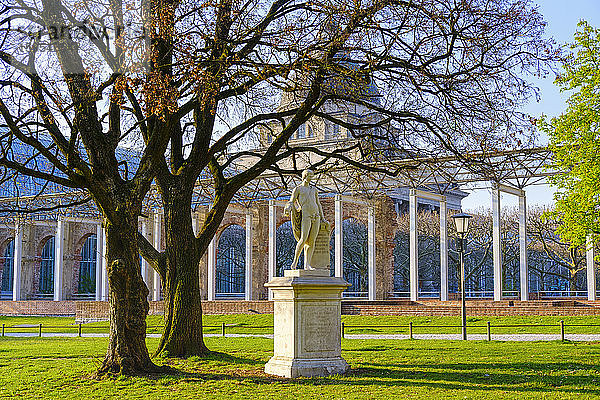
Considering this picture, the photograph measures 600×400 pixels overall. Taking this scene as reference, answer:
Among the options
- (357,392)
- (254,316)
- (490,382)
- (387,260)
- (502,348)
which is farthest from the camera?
(387,260)

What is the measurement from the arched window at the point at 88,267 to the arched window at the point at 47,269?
8.57 feet

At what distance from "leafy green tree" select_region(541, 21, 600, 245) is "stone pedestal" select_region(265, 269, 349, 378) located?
10017 mm

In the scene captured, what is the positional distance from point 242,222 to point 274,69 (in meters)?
38.5

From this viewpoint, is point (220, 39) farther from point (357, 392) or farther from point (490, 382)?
point (490, 382)

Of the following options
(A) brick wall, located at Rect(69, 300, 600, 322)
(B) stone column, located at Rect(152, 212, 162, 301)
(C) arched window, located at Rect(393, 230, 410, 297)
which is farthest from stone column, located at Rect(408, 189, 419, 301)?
(C) arched window, located at Rect(393, 230, 410, 297)

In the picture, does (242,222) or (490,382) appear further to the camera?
(242,222)

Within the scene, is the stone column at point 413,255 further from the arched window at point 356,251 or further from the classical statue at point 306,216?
the classical statue at point 306,216

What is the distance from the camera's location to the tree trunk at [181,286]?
1588cm

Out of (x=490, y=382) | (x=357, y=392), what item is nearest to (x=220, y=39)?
(x=357, y=392)

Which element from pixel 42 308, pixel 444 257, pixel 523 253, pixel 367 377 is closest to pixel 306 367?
pixel 367 377

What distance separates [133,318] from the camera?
44.1 feet

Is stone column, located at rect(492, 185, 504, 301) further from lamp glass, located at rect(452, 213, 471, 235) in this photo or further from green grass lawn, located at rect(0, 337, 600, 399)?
green grass lawn, located at rect(0, 337, 600, 399)

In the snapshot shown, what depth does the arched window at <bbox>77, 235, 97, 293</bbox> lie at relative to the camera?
58969mm

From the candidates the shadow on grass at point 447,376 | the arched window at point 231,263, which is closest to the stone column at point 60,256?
the arched window at point 231,263
